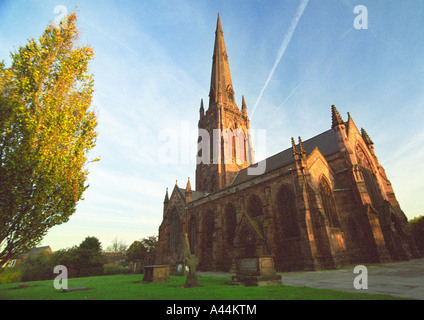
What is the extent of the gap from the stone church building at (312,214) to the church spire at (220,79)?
1681 centimetres

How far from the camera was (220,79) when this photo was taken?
139 ft

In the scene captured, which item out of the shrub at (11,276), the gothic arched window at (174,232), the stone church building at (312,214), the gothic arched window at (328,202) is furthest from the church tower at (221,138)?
the shrub at (11,276)

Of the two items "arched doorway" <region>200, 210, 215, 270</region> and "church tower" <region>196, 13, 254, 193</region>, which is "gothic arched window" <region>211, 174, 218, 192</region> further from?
"arched doorway" <region>200, 210, 215, 270</region>

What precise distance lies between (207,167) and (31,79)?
96.3ft

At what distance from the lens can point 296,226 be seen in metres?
18.3

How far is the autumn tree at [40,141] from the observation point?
26.3ft

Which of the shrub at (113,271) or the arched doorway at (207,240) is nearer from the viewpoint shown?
the arched doorway at (207,240)

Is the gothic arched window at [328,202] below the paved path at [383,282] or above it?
above

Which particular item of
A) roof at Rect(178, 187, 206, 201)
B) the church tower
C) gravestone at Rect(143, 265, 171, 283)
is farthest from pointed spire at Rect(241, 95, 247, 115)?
gravestone at Rect(143, 265, 171, 283)

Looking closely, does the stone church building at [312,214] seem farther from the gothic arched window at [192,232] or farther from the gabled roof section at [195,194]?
the gabled roof section at [195,194]

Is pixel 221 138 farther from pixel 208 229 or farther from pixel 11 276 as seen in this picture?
pixel 11 276

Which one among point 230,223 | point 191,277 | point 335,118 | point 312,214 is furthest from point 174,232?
point 335,118
